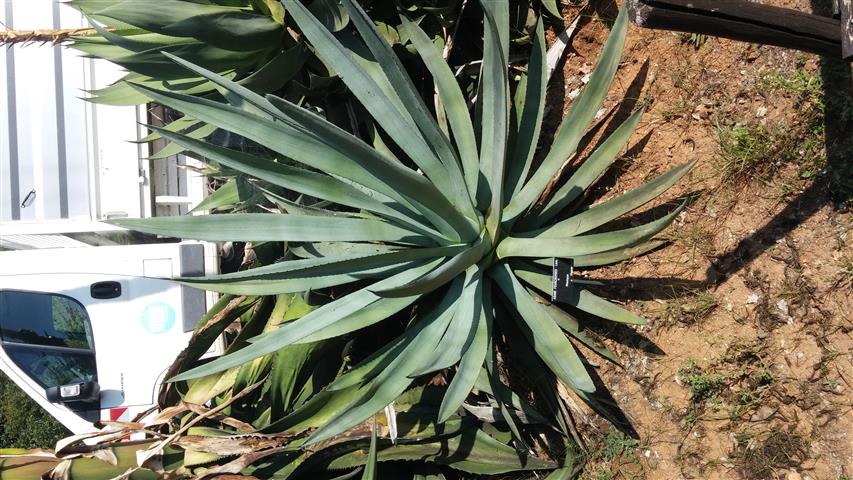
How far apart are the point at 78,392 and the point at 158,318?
599 mm

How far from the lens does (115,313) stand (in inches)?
149

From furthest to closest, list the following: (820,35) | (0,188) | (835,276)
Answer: (0,188)
(835,276)
(820,35)

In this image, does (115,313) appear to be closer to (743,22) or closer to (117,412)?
(117,412)

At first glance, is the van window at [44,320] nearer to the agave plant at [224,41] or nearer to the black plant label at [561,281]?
the agave plant at [224,41]

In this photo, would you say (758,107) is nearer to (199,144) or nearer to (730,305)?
(730,305)

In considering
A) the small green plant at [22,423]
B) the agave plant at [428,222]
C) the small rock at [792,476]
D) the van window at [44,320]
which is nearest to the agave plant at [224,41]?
the agave plant at [428,222]

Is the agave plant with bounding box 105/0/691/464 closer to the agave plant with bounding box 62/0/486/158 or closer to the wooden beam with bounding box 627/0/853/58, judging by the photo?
the agave plant with bounding box 62/0/486/158

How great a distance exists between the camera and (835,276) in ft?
7.07

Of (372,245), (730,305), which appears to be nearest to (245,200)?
(372,245)

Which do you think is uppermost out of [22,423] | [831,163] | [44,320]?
[831,163]

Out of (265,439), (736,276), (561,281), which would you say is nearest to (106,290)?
(265,439)

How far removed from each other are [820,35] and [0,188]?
417cm

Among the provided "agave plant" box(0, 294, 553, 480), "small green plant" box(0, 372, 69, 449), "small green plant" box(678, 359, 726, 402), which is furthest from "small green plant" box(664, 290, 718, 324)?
"small green plant" box(0, 372, 69, 449)

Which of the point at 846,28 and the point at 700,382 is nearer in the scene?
the point at 846,28
